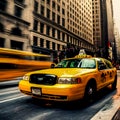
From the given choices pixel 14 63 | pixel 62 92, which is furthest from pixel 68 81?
pixel 14 63

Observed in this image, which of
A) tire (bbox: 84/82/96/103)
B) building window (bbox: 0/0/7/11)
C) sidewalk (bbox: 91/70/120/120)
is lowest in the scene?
sidewalk (bbox: 91/70/120/120)

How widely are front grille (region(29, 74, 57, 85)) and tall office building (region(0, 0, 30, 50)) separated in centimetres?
2448

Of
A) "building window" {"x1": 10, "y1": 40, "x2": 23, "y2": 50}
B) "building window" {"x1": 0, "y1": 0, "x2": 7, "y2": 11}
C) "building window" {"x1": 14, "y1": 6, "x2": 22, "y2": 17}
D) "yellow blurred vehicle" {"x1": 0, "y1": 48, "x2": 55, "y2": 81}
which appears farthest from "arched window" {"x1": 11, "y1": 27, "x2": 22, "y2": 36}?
"yellow blurred vehicle" {"x1": 0, "y1": 48, "x2": 55, "y2": 81}

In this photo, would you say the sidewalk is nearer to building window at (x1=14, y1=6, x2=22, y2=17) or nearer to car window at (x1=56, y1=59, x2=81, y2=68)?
car window at (x1=56, y1=59, x2=81, y2=68)

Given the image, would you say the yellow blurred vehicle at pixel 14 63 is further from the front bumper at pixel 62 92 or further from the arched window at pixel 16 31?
the arched window at pixel 16 31

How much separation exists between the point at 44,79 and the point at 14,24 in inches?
1088

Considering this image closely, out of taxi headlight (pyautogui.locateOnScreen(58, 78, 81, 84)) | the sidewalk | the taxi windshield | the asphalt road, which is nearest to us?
the sidewalk

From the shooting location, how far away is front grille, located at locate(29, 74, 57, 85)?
5801mm

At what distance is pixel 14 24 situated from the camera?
105 ft

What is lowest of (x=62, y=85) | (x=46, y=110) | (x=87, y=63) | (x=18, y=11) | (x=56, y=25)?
(x=46, y=110)

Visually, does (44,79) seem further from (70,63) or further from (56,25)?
(56,25)

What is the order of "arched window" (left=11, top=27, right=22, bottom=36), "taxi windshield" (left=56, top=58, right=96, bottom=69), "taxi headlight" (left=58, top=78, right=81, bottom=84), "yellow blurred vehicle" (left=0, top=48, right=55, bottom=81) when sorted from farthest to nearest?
"arched window" (left=11, top=27, right=22, bottom=36) < "yellow blurred vehicle" (left=0, top=48, right=55, bottom=81) < "taxi windshield" (left=56, top=58, right=96, bottom=69) < "taxi headlight" (left=58, top=78, right=81, bottom=84)

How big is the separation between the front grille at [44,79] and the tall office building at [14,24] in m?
24.5

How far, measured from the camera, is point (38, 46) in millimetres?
41375
